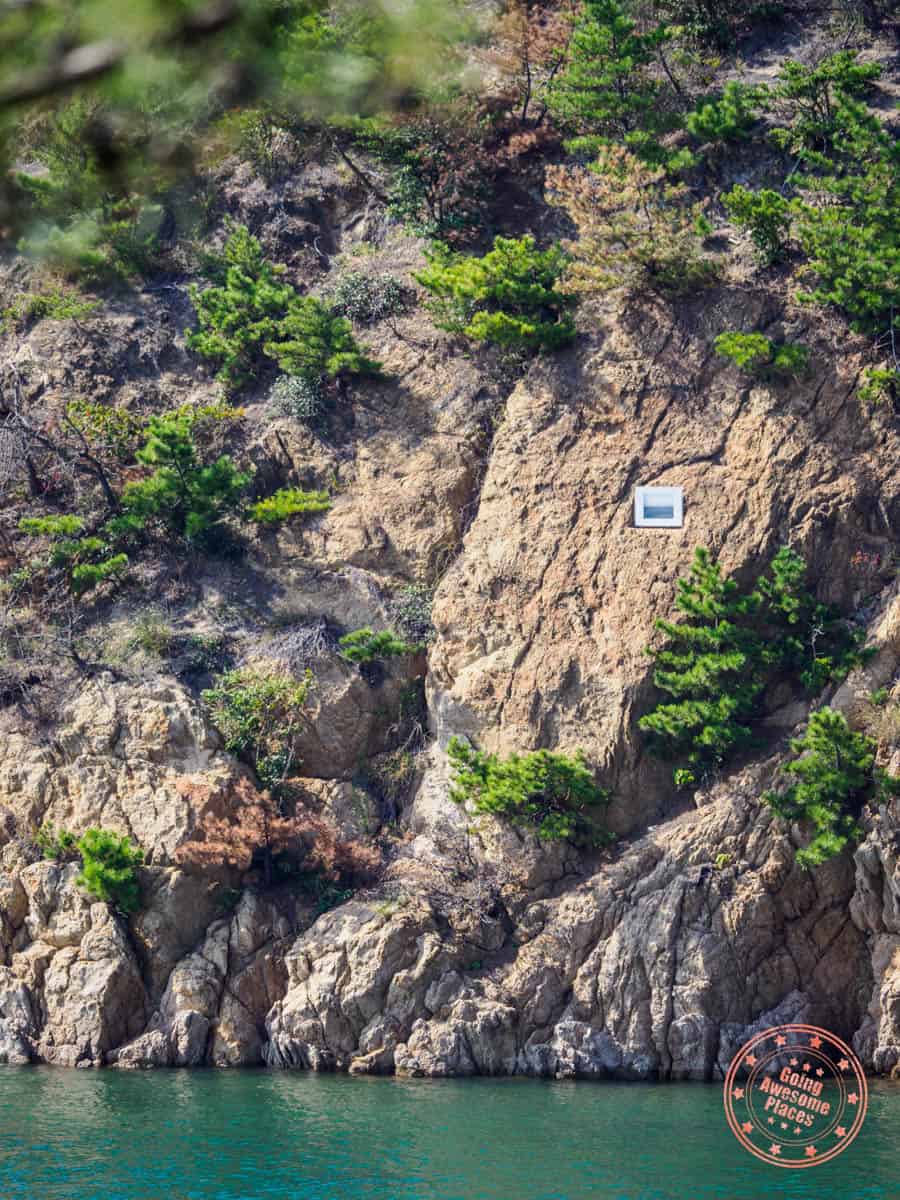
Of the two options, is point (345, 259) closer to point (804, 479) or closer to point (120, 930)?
point (804, 479)

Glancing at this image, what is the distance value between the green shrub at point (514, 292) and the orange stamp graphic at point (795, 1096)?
11.3m

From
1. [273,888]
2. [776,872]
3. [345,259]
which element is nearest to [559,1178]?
[776,872]

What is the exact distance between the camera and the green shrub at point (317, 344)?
23969 mm

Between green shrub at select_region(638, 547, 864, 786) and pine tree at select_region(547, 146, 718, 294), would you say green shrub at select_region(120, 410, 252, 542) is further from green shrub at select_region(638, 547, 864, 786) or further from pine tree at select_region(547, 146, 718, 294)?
green shrub at select_region(638, 547, 864, 786)

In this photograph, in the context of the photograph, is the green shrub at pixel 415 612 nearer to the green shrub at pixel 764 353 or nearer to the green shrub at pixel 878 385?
the green shrub at pixel 764 353

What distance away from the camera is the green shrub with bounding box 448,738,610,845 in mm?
19516

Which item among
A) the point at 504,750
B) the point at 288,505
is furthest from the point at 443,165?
the point at 504,750

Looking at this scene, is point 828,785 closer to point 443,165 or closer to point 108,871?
point 108,871

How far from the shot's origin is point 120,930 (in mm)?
19578

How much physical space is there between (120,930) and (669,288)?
42.4ft

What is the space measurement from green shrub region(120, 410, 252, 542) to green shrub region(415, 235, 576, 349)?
4.66 metres

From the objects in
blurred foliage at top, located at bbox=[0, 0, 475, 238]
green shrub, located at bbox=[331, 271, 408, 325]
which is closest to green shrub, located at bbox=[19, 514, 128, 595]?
A: green shrub, located at bbox=[331, 271, 408, 325]

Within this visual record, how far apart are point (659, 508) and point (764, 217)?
467cm

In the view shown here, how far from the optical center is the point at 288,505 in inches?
933
